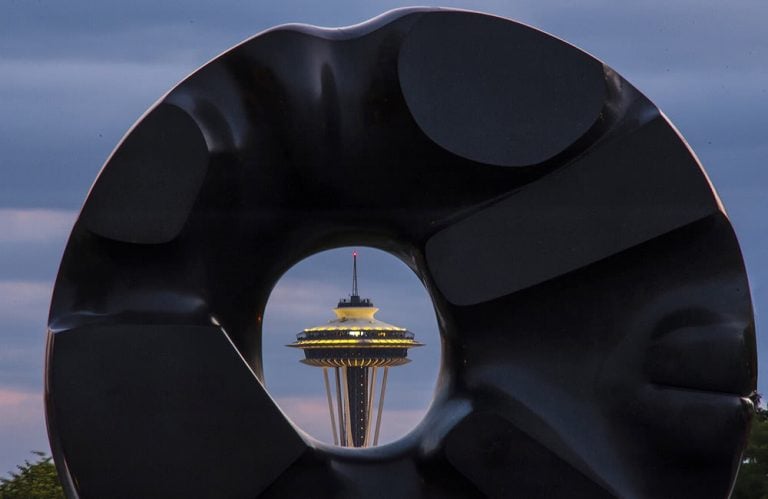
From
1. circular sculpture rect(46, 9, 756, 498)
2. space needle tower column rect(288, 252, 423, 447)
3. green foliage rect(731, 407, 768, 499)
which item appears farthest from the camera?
space needle tower column rect(288, 252, 423, 447)

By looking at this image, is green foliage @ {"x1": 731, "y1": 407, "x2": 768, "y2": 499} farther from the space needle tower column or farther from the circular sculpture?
the space needle tower column

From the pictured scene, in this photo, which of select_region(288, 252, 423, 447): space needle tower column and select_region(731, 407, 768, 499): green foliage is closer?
select_region(731, 407, 768, 499): green foliage

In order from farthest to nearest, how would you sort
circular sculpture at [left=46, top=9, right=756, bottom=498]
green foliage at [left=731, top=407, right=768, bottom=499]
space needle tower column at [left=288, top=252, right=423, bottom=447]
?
space needle tower column at [left=288, top=252, right=423, bottom=447], green foliage at [left=731, top=407, right=768, bottom=499], circular sculpture at [left=46, top=9, right=756, bottom=498]

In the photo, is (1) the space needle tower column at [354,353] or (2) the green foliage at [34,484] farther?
(1) the space needle tower column at [354,353]

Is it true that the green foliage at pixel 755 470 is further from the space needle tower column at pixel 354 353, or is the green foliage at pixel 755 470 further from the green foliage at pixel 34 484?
the space needle tower column at pixel 354 353

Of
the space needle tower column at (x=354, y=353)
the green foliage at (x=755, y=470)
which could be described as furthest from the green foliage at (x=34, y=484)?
the space needle tower column at (x=354, y=353)

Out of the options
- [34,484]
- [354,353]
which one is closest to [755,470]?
[34,484]

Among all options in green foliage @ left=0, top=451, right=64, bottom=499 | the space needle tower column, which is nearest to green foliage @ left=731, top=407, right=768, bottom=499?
green foliage @ left=0, top=451, right=64, bottom=499
